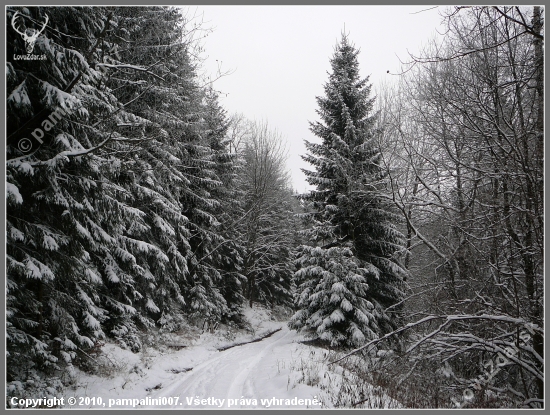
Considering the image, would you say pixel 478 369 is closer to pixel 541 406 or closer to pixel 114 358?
pixel 541 406

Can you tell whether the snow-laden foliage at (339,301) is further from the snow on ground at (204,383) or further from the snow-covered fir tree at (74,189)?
the snow-covered fir tree at (74,189)

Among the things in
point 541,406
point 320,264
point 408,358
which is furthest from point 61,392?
point 320,264

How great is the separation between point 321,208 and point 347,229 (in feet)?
5.02

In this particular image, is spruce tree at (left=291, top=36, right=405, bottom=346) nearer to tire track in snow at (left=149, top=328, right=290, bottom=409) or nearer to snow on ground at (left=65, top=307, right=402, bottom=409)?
snow on ground at (left=65, top=307, right=402, bottom=409)

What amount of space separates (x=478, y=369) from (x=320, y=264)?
22.1ft

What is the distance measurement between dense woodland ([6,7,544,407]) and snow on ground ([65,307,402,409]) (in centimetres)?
67

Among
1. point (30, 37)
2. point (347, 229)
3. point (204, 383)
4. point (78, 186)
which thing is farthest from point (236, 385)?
point (30, 37)

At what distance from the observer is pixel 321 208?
13320 millimetres

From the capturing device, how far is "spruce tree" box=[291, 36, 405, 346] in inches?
432

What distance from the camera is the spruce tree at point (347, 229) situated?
36.0ft

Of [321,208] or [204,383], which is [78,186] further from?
[321,208]

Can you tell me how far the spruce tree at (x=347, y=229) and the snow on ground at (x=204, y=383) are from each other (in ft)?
6.02

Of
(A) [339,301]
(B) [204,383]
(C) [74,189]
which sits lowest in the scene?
(B) [204,383]

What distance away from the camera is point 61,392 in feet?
18.2
